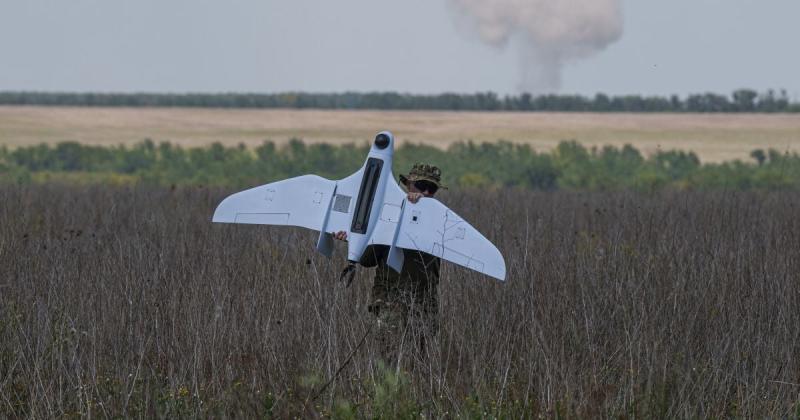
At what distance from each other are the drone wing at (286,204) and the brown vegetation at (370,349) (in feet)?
1.28

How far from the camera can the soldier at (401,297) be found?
21.4ft

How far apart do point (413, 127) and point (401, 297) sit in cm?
6149

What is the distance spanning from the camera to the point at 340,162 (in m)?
50.6

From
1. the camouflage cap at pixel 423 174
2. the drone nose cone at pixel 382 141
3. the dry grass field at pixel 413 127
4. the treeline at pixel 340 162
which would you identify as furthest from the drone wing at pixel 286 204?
the dry grass field at pixel 413 127

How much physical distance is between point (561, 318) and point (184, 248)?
13.1 feet

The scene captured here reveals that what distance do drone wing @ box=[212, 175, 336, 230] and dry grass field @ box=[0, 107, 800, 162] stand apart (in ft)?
158

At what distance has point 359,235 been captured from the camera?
6.32 metres

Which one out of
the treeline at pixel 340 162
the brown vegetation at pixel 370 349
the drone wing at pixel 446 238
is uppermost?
the drone wing at pixel 446 238

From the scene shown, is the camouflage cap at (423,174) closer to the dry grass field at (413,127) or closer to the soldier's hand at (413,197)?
the soldier's hand at (413,197)

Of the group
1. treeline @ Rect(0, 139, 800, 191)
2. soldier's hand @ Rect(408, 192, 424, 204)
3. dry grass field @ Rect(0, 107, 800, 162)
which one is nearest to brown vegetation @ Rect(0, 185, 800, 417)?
soldier's hand @ Rect(408, 192, 424, 204)

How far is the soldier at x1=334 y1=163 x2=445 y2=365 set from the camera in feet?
21.4

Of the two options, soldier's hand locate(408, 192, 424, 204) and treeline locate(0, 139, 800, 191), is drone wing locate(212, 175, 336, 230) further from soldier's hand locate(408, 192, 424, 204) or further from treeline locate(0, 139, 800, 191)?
treeline locate(0, 139, 800, 191)

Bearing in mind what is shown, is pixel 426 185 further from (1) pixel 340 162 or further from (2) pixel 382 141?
(1) pixel 340 162

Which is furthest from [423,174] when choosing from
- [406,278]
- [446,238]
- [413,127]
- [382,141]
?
[413,127]
